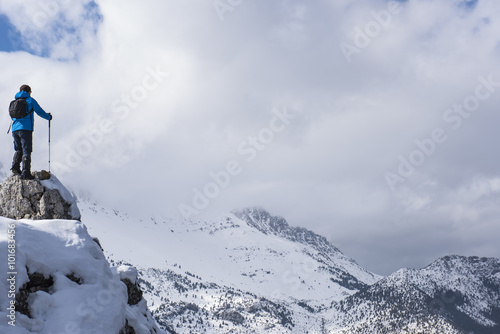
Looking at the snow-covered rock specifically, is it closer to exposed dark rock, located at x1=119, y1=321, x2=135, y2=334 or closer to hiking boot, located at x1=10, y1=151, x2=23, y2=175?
exposed dark rock, located at x1=119, y1=321, x2=135, y2=334

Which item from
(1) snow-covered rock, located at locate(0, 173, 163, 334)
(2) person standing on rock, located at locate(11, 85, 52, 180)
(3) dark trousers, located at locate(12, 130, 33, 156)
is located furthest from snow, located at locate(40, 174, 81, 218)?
(3) dark trousers, located at locate(12, 130, 33, 156)

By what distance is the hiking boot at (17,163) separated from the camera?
24.9m

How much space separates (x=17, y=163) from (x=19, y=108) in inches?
142

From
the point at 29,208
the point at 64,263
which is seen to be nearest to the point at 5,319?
the point at 64,263

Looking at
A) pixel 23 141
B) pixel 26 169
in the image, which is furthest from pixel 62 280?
pixel 23 141

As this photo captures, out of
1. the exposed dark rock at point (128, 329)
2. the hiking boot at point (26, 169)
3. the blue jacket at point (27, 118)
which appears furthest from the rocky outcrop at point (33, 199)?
the exposed dark rock at point (128, 329)

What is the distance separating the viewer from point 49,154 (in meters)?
26.7

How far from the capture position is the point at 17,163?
2512cm

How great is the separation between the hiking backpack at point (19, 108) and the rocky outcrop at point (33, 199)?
391 cm

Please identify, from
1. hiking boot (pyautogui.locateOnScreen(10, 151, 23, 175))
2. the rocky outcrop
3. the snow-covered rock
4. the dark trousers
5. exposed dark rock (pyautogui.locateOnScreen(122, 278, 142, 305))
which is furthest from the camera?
exposed dark rock (pyautogui.locateOnScreen(122, 278, 142, 305))

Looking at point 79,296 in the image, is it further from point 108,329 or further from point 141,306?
point 141,306

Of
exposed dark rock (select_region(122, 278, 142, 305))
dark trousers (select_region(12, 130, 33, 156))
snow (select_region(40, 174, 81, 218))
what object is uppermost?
dark trousers (select_region(12, 130, 33, 156))

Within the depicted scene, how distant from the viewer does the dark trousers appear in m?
24.1

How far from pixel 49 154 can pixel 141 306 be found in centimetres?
1297
